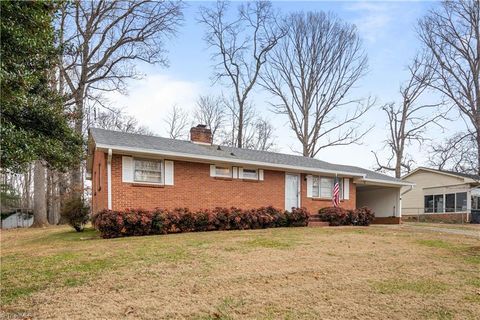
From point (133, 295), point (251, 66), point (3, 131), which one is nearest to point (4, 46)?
point (3, 131)

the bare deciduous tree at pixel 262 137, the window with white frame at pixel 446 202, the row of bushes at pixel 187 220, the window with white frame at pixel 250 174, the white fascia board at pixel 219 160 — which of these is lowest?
the window with white frame at pixel 446 202

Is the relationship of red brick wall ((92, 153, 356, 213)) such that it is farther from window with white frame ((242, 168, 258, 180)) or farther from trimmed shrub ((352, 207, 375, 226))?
trimmed shrub ((352, 207, 375, 226))

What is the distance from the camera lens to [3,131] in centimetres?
531

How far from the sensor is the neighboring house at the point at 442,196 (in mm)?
25656

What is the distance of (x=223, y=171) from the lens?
Answer: 1505 centimetres

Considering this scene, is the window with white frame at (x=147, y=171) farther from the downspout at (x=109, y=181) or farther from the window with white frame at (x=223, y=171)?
the window with white frame at (x=223, y=171)

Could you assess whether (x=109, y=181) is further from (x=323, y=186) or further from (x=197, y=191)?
(x=323, y=186)

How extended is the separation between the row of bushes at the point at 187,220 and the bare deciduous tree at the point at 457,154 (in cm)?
1754

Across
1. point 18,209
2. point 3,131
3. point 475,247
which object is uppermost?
point 3,131

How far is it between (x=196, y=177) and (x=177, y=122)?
2319 cm

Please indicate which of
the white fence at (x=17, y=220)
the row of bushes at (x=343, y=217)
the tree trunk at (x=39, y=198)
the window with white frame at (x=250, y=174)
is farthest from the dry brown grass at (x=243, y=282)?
the white fence at (x=17, y=220)

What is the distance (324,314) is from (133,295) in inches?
98.6

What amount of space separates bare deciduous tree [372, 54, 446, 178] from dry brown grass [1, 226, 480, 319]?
25151 millimetres

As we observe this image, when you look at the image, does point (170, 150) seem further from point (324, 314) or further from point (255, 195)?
point (324, 314)
